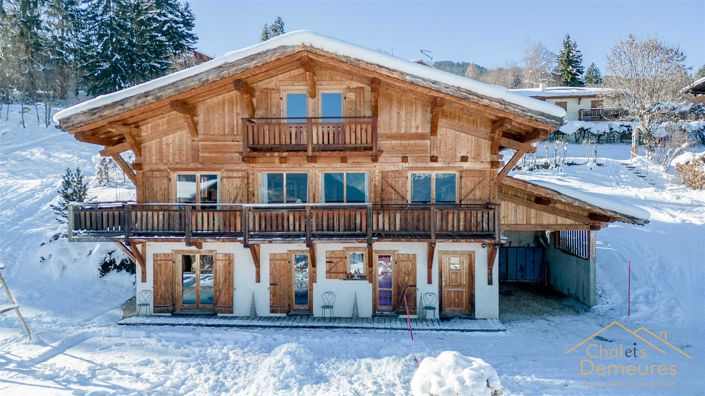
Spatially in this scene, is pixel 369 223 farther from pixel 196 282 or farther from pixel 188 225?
pixel 196 282

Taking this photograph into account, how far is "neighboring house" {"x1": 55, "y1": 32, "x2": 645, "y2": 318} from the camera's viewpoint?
549 inches

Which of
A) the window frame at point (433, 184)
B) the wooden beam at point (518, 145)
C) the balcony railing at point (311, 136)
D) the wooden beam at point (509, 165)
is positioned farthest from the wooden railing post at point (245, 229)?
the wooden beam at point (518, 145)

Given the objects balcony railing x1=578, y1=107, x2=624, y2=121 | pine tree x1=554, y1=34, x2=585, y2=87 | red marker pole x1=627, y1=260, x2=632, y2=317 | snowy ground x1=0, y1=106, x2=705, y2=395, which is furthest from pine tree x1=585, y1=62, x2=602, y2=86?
red marker pole x1=627, y1=260, x2=632, y2=317

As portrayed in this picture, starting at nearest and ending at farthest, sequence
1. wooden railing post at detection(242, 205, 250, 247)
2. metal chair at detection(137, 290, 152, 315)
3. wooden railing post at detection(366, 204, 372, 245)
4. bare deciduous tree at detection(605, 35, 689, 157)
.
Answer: wooden railing post at detection(366, 204, 372, 245)
wooden railing post at detection(242, 205, 250, 247)
metal chair at detection(137, 290, 152, 315)
bare deciduous tree at detection(605, 35, 689, 157)

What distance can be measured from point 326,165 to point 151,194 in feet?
21.6

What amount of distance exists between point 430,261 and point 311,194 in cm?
486

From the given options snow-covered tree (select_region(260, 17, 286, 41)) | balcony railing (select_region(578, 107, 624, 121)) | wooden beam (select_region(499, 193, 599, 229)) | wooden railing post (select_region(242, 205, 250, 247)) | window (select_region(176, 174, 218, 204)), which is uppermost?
snow-covered tree (select_region(260, 17, 286, 41))

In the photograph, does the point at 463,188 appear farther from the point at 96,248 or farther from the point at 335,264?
the point at 96,248

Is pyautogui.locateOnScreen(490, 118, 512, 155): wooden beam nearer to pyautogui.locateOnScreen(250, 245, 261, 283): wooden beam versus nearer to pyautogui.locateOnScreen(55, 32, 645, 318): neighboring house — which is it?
pyautogui.locateOnScreen(55, 32, 645, 318): neighboring house

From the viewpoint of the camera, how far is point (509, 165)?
14.2 m

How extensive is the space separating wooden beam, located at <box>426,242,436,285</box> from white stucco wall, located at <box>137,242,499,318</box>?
108 millimetres

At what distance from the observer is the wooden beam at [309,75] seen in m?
14.0

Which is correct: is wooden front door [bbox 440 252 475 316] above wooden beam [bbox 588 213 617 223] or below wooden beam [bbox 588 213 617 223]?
below

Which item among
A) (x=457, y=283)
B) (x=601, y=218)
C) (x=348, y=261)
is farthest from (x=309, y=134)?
(x=601, y=218)
